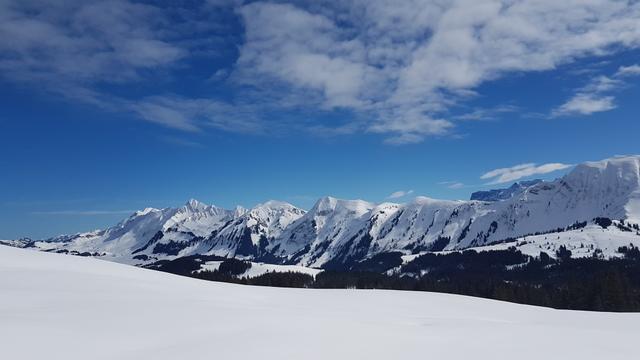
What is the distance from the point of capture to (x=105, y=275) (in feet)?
73.4

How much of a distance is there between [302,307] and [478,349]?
871 centimetres

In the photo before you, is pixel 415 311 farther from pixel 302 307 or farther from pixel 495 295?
pixel 495 295

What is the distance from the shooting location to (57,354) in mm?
9430

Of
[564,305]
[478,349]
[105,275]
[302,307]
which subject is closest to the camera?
[478,349]

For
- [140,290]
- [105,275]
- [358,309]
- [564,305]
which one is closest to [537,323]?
[358,309]

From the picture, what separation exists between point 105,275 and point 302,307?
A: 982 cm

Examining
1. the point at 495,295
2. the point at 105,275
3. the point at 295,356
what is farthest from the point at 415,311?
the point at 495,295

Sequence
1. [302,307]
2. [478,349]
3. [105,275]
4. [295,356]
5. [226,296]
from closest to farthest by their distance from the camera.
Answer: [295,356] < [478,349] < [302,307] < [226,296] < [105,275]

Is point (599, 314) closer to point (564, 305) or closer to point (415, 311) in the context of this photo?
point (415, 311)

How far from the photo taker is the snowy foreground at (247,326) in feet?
34.7

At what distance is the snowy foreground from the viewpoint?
10570 millimetres

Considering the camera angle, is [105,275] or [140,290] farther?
[105,275]

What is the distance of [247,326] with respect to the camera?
13.4 m

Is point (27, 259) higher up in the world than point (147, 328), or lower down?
higher up
